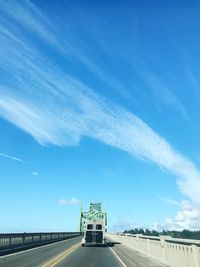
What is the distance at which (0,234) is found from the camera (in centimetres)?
2933

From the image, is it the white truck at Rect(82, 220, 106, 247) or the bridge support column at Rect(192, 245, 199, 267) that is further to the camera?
the white truck at Rect(82, 220, 106, 247)

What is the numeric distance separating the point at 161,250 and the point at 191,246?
23.7ft

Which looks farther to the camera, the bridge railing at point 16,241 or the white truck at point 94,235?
the white truck at point 94,235

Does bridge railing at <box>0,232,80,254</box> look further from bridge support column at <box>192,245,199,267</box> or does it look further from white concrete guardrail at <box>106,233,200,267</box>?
bridge support column at <box>192,245,199,267</box>

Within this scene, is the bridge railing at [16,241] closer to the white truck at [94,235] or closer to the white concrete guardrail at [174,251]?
the white truck at [94,235]

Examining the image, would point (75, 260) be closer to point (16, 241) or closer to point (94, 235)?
point (16, 241)

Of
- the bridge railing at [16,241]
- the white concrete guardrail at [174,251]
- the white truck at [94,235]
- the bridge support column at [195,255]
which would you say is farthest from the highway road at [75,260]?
the white truck at [94,235]

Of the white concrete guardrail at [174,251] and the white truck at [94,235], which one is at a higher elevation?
the white truck at [94,235]

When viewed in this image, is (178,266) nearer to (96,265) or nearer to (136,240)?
(96,265)

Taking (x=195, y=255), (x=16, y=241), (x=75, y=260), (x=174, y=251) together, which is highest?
(x=16, y=241)

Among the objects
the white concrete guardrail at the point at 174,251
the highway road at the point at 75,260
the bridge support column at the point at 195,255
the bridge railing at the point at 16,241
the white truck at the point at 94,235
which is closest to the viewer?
the bridge support column at the point at 195,255

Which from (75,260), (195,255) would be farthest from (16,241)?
(195,255)

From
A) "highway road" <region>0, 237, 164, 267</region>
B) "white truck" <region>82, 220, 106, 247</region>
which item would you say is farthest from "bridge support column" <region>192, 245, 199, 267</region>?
"white truck" <region>82, 220, 106, 247</region>

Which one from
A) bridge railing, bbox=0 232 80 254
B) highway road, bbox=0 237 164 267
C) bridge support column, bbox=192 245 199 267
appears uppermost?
bridge railing, bbox=0 232 80 254
